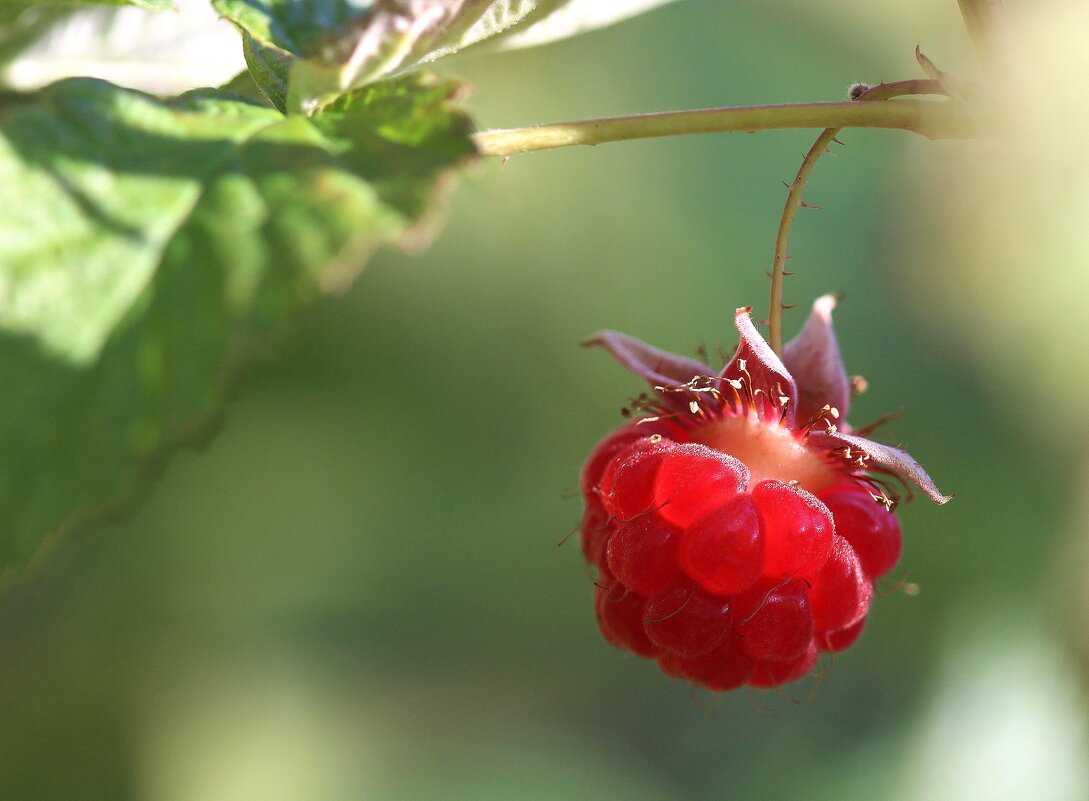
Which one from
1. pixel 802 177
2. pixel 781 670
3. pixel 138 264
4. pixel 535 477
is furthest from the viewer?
pixel 535 477

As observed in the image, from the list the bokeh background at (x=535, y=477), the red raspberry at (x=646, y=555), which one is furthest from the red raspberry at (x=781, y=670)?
the bokeh background at (x=535, y=477)

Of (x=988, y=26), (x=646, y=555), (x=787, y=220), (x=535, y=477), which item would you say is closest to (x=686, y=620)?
(x=646, y=555)

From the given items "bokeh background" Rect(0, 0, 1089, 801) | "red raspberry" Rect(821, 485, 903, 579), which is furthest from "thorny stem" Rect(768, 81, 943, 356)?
"bokeh background" Rect(0, 0, 1089, 801)

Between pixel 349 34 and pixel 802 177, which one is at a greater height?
pixel 349 34

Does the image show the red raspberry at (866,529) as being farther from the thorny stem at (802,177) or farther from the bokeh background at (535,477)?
the bokeh background at (535,477)

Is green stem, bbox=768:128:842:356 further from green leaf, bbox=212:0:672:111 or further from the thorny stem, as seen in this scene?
green leaf, bbox=212:0:672:111

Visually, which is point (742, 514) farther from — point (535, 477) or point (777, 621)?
point (535, 477)

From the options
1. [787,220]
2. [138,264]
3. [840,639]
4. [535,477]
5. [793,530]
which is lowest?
[535,477]
